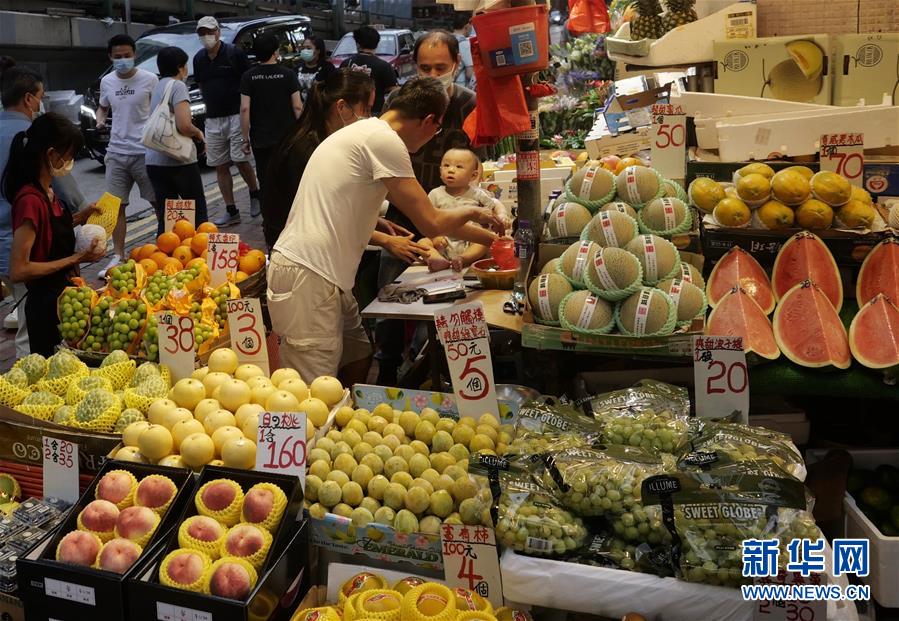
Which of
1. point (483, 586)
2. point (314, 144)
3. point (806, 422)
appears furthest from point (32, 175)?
point (806, 422)

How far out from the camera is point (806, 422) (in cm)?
299

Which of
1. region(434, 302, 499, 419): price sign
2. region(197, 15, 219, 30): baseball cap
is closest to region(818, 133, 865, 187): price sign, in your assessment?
region(434, 302, 499, 419): price sign

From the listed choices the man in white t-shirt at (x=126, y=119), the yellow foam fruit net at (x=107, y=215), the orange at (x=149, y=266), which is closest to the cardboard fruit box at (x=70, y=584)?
the orange at (x=149, y=266)

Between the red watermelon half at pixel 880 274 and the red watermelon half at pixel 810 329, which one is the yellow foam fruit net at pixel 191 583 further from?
the red watermelon half at pixel 880 274

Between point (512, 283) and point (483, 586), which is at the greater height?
point (512, 283)

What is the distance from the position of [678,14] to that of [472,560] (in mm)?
4130

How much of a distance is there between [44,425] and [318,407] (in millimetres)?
857

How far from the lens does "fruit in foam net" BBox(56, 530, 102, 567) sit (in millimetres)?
2117

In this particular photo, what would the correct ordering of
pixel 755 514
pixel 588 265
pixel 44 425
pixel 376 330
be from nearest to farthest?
pixel 755 514
pixel 44 425
pixel 588 265
pixel 376 330

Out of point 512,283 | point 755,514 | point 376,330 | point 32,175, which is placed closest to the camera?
point 755,514

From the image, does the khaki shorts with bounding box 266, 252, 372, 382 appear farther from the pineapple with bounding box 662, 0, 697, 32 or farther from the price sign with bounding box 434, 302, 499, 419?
the pineapple with bounding box 662, 0, 697, 32

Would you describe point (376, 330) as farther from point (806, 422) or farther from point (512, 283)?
point (806, 422)

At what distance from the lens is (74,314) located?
11.4ft

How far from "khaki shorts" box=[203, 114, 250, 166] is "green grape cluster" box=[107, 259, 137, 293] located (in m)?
5.73
